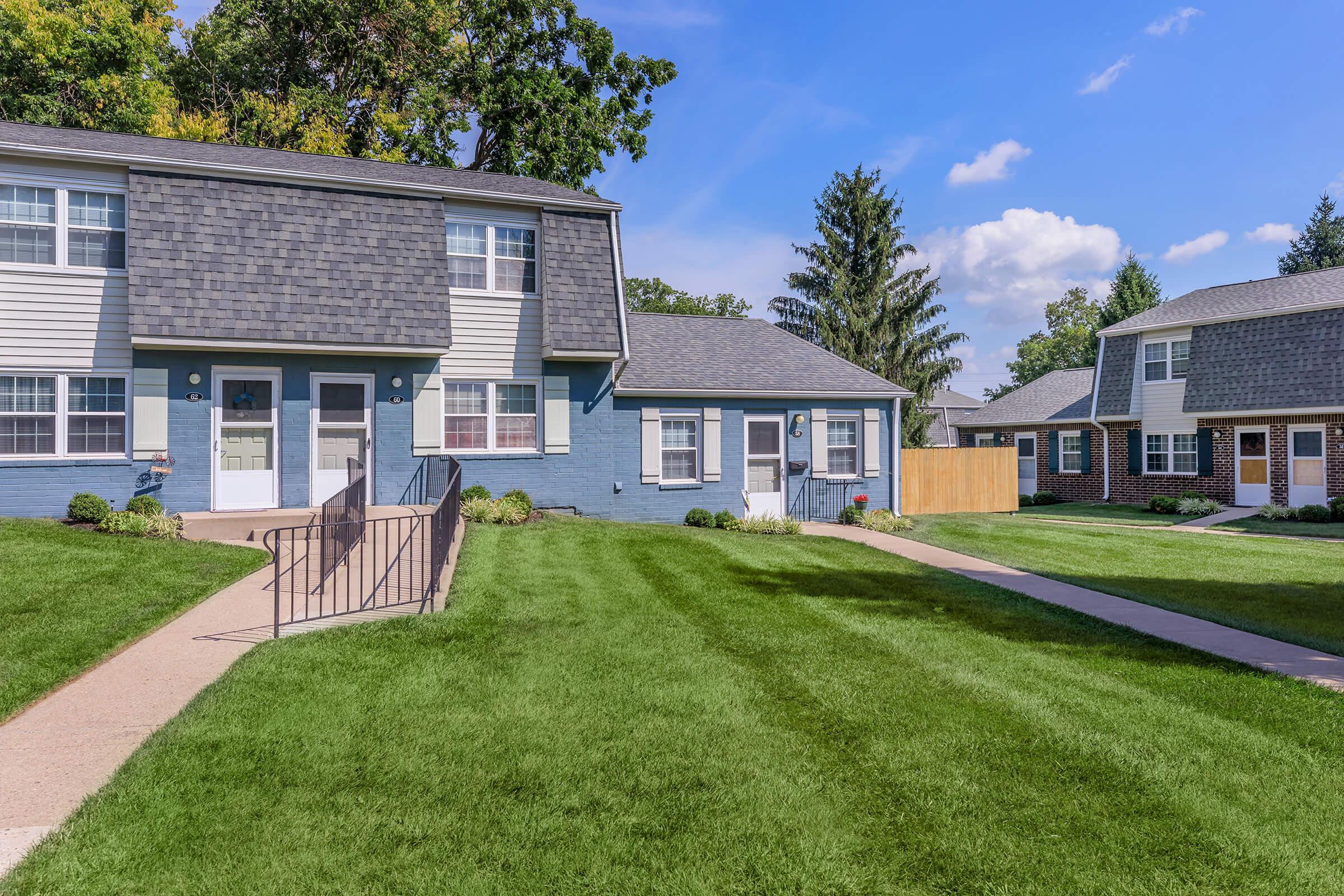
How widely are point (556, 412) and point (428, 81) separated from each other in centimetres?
1593

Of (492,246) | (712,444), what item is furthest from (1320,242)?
(492,246)

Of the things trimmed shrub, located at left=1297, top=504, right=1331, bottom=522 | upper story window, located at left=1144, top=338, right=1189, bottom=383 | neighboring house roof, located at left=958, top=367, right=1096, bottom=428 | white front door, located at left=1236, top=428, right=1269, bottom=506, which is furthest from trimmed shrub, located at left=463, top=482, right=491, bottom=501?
upper story window, located at left=1144, top=338, right=1189, bottom=383

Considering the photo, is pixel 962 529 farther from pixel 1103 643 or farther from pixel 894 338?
pixel 894 338

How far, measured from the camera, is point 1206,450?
21.6 meters

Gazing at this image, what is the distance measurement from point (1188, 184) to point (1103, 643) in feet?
47.1

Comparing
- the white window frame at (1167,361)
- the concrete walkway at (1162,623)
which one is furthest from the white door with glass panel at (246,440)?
the white window frame at (1167,361)

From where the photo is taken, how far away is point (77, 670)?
17.9 feet

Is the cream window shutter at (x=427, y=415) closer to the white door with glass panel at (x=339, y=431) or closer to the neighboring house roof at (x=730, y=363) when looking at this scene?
the white door with glass panel at (x=339, y=431)

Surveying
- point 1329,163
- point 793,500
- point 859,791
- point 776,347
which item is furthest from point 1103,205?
point 859,791

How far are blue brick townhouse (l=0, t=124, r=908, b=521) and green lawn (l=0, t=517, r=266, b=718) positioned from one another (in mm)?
2170

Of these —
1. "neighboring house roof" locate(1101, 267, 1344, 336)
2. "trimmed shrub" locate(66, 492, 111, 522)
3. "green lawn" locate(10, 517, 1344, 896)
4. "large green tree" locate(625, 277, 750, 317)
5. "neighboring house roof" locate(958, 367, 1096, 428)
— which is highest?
"large green tree" locate(625, 277, 750, 317)

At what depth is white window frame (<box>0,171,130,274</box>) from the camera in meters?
11.3

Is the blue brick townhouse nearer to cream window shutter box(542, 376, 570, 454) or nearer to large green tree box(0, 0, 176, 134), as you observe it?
cream window shutter box(542, 376, 570, 454)

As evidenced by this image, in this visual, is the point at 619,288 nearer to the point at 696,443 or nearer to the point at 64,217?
the point at 696,443
